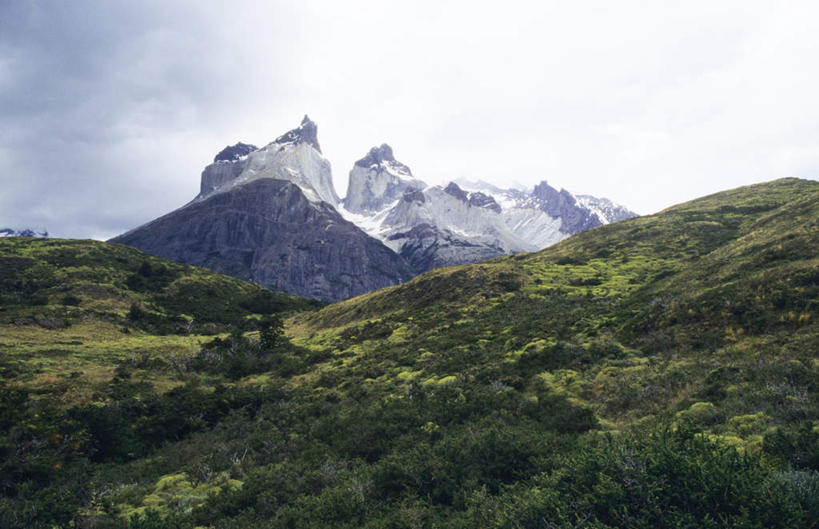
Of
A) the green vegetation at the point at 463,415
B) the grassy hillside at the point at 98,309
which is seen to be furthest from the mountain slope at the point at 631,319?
the grassy hillside at the point at 98,309

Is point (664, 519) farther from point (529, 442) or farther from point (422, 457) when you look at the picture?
point (422, 457)

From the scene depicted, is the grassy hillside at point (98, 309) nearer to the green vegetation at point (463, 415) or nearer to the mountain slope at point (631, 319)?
the green vegetation at point (463, 415)

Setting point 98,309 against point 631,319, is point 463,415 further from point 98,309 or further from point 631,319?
point 98,309

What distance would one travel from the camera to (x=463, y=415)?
57.3ft

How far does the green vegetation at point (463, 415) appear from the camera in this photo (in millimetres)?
9203

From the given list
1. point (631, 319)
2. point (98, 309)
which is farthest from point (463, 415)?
point (98, 309)

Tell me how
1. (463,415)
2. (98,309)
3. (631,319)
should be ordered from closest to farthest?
(463,415), (631,319), (98,309)

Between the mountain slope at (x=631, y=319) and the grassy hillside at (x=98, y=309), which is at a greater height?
the grassy hillside at (x=98, y=309)

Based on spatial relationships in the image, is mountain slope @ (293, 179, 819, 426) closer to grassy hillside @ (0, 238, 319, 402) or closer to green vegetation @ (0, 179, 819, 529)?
green vegetation @ (0, 179, 819, 529)

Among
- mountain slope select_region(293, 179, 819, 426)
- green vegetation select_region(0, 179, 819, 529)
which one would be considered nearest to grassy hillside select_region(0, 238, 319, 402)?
green vegetation select_region(0, 179, 819, 529)

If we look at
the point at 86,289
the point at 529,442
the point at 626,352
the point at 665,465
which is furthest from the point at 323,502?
the point at 86,289

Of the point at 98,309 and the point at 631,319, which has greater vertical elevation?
the point at 98,309

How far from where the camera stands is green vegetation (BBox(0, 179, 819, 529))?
9203 mm

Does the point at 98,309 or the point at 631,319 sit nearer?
the point at 631,319
